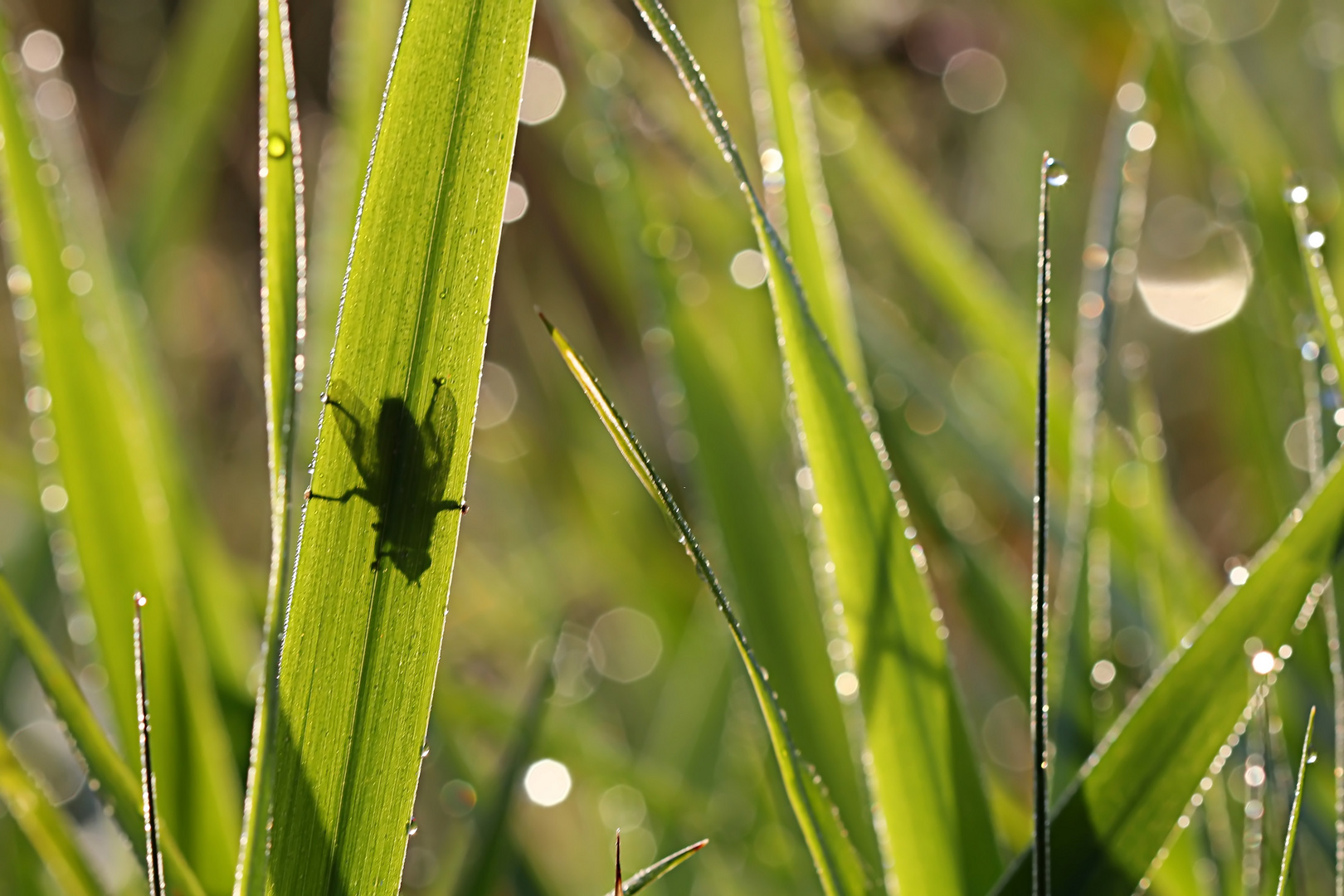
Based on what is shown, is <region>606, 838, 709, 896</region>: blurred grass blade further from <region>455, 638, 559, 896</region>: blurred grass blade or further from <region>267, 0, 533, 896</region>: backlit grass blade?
<region>455, 638, 559, 896</region>: blurred grass blade

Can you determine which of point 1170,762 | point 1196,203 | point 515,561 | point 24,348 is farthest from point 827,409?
point 1196,203

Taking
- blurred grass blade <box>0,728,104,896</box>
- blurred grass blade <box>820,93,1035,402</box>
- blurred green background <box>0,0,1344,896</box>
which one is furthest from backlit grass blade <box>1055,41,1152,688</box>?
blurred grass blade <box>0,728,104,896</box>

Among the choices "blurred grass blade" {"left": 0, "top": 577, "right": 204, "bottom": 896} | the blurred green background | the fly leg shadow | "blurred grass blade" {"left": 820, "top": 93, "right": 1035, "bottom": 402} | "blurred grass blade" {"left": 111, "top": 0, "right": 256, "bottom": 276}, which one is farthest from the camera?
"blurred grass blade" {"left": 111, "top": 0, "right": 256, "bottom": 276}

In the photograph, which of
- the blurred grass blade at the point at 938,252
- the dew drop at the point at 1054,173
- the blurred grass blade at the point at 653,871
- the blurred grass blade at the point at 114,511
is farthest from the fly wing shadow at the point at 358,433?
the blurred grass blade at the point at 938,252

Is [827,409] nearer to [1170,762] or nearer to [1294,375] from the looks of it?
[1170,762]

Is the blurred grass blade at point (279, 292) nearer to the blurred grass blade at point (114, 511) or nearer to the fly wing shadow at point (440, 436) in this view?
the fly wing shadow at point (440, 436)

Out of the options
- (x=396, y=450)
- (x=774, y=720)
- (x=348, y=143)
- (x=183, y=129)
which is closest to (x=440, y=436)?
(x=396, y=450)

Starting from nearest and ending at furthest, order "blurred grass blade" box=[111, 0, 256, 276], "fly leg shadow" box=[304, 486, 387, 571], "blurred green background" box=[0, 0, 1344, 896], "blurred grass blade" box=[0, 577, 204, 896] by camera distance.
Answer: "fly leg shadow" box=[304, 486, 387, 571]
"blurred grass blade" box=[0, 577, 204, 896]
"blurred green background" box=[0, 0, 1344, 896]
"blurred grass blade" box=[111, 0, 256, 276]

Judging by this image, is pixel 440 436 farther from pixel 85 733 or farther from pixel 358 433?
pixel 85 733
